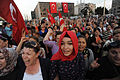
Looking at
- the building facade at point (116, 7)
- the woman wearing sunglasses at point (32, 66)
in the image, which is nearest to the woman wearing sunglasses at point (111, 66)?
the woman wearing sunglasses at point (32, 66)

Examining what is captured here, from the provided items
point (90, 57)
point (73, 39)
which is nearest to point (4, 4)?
point (73, 39)

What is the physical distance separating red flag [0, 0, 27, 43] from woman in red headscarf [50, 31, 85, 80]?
142 centimetres

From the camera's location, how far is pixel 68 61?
1318 millimetres

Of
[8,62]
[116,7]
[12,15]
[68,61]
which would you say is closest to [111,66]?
[68,61]

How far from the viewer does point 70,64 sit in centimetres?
131

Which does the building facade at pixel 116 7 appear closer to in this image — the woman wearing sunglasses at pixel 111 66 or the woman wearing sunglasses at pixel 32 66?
the woman wearing sunglasses at pixel 111 66

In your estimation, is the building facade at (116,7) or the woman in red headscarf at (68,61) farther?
the building facade at (116,7)

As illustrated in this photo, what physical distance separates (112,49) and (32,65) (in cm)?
127

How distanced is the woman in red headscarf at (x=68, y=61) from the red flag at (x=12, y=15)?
4.66 feet

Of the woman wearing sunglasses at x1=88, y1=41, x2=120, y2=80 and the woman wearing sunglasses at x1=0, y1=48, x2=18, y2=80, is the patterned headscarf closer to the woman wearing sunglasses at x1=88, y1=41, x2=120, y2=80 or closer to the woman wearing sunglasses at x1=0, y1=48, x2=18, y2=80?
the woman wearing sunglasses at x1=0, y1=48, x2=18, y2=80

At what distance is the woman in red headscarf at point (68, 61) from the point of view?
4.23 ft

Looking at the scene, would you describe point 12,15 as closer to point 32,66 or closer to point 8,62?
point 8,62

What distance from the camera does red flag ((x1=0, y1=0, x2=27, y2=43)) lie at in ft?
6.72

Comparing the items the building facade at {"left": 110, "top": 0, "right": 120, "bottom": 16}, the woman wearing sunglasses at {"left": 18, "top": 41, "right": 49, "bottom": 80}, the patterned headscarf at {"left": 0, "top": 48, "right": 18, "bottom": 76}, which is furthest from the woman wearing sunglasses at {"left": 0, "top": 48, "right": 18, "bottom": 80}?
the building facade at {"left": 110, "top": 0, "right": 120, "bottom": 16}
